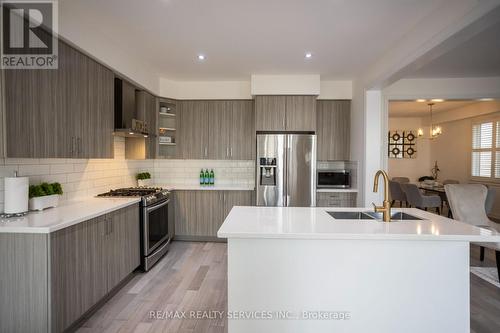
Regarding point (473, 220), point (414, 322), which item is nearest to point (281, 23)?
point (414, 322)

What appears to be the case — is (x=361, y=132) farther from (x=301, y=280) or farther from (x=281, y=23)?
(x=301, y=280)

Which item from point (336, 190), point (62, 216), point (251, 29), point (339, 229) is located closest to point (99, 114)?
point (62, 216)

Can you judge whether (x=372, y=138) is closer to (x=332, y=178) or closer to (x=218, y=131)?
(x=332, y=178)

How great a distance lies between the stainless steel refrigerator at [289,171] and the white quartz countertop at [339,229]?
1916 millimetres

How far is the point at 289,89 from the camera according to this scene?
166 inches

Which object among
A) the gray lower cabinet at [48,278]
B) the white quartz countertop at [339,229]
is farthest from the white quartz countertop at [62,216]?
the white quartz countertop at [339,229]

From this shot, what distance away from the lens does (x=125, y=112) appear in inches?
131

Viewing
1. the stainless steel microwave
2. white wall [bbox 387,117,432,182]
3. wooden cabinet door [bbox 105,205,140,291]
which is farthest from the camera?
white wall [bbox 387,117,432,182]

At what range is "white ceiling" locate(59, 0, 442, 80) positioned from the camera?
2.33 meters

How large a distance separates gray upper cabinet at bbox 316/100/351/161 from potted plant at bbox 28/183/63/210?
3681mm

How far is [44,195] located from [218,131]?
8.76ft

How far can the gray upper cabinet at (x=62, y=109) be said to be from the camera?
6.27 feet

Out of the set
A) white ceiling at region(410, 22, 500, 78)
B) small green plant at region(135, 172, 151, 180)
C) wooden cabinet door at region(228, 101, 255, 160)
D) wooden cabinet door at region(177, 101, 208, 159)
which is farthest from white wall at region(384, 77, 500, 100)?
small green plant at region(135, 172, 151, 180)

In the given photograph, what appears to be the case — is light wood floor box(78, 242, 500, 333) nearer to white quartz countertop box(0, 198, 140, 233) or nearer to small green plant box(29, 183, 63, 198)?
white quartz countertop box(0, 198, 140, 233)
